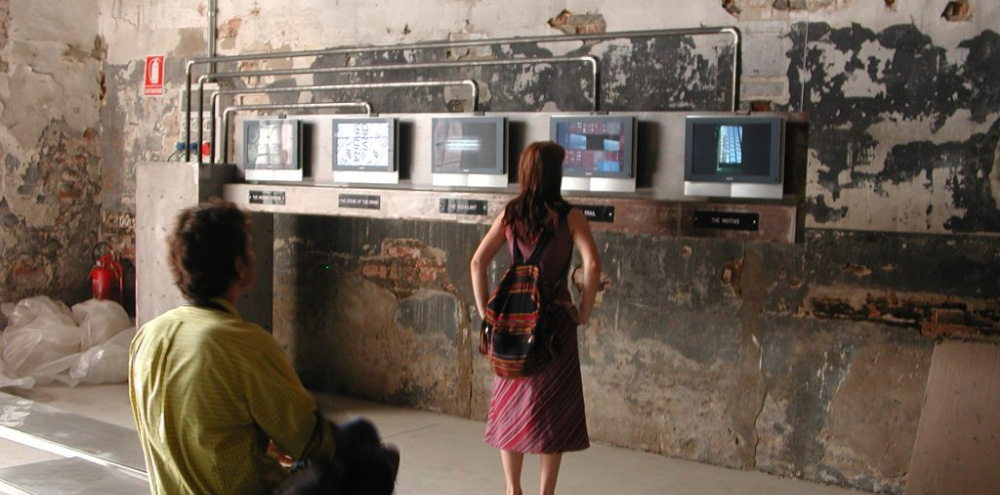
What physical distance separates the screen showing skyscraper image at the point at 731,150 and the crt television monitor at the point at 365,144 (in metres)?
1.60

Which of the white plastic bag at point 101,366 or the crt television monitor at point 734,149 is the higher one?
the crt television monitor at point 734,149

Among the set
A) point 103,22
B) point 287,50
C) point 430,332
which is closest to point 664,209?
point 430,332

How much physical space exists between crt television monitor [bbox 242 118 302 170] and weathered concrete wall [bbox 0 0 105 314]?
7.63 feet

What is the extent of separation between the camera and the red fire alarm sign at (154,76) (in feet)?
22.5

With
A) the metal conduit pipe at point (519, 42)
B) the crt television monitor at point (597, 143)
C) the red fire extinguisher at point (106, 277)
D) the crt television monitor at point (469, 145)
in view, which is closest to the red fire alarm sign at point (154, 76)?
the metal conduit pipe at point (519, 42)

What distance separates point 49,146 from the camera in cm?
709

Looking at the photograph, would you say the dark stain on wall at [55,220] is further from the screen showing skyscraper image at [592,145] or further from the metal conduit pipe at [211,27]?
the screen showing skyscraper image at [592,145]

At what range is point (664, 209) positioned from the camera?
4086 millimetres

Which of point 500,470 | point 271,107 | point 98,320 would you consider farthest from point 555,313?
point 98,320

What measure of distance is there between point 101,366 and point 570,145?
363 centimetres

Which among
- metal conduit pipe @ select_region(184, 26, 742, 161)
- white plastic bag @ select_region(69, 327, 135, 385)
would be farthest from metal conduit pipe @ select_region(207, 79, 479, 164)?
white plastic bag @ select_region(69, 327, 135, 385)

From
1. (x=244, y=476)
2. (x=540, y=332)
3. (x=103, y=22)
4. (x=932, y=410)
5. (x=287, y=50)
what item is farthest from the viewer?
(x=103, y=22)

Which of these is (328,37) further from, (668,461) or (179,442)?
(179,442)

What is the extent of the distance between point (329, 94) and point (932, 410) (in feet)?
12.2
